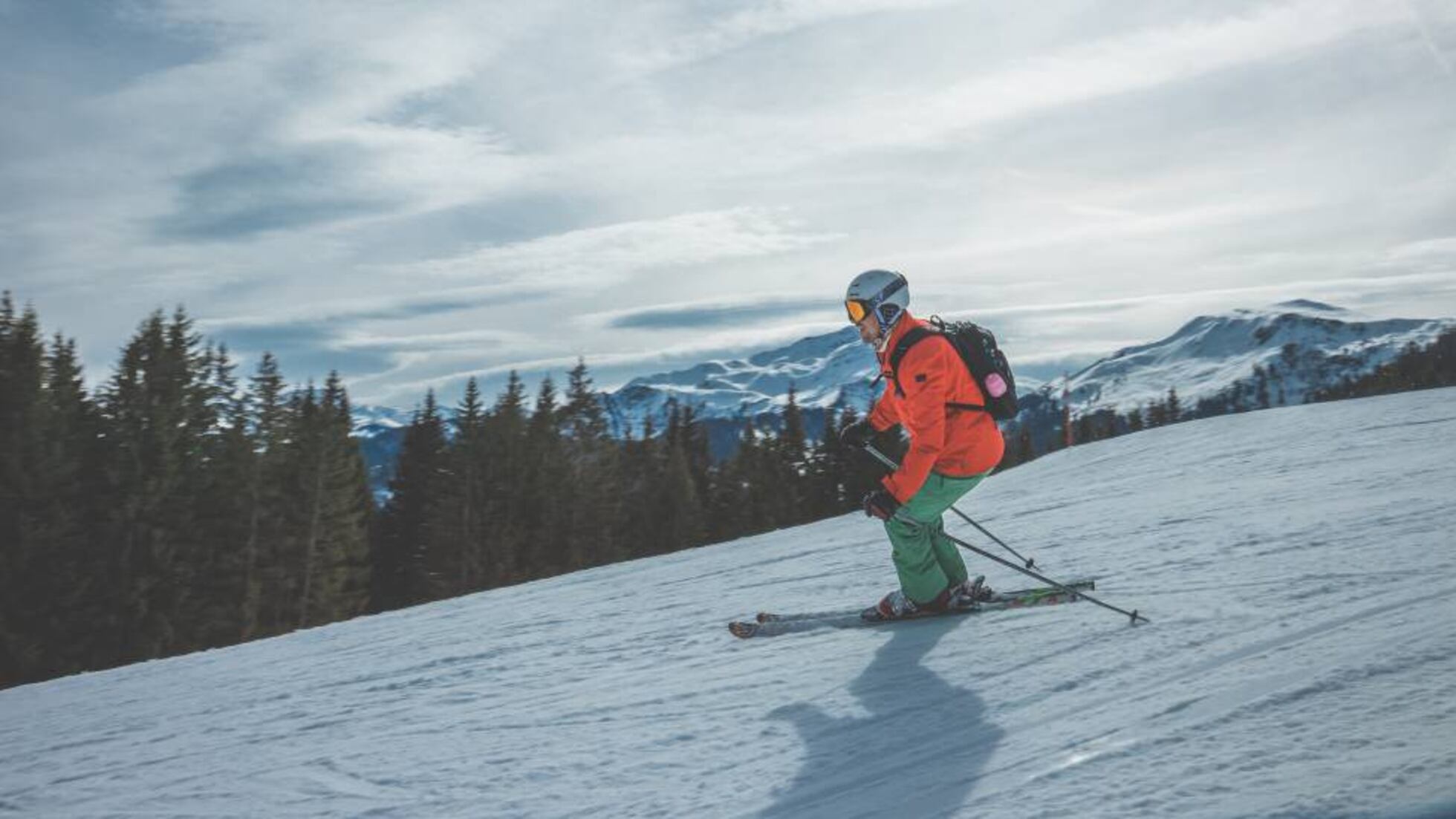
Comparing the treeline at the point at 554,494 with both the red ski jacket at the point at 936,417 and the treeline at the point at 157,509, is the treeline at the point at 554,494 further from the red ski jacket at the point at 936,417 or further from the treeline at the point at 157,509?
the red ski jacket at the point at 936,417

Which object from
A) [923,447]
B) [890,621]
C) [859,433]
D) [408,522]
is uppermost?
[859,433]

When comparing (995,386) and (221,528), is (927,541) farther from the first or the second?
(221,528)

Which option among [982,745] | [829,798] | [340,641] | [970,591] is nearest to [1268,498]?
[970,591]

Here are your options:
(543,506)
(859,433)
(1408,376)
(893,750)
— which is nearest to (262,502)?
(543,506)

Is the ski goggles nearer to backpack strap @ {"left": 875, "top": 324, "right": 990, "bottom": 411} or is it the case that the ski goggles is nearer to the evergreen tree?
backpack strap @ {"left": 875, "top": 324, "right": 990, "bottom": 411}

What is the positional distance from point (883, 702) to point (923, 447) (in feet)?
5.33

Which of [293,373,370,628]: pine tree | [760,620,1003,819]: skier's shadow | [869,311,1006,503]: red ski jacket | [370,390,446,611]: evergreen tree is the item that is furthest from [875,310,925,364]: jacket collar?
[370,390,446,611]: evergreen tree

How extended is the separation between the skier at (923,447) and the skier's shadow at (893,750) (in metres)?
→ 1.23

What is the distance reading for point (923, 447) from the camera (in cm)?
524

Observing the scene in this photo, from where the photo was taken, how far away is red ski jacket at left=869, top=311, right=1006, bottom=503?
5.26 meters

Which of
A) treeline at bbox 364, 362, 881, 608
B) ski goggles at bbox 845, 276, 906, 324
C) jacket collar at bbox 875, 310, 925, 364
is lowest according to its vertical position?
treeline at bbox 364, 362, 881, 608

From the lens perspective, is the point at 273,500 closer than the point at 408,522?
Yes

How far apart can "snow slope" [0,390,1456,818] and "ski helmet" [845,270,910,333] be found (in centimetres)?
196

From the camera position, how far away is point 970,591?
5.91 m
